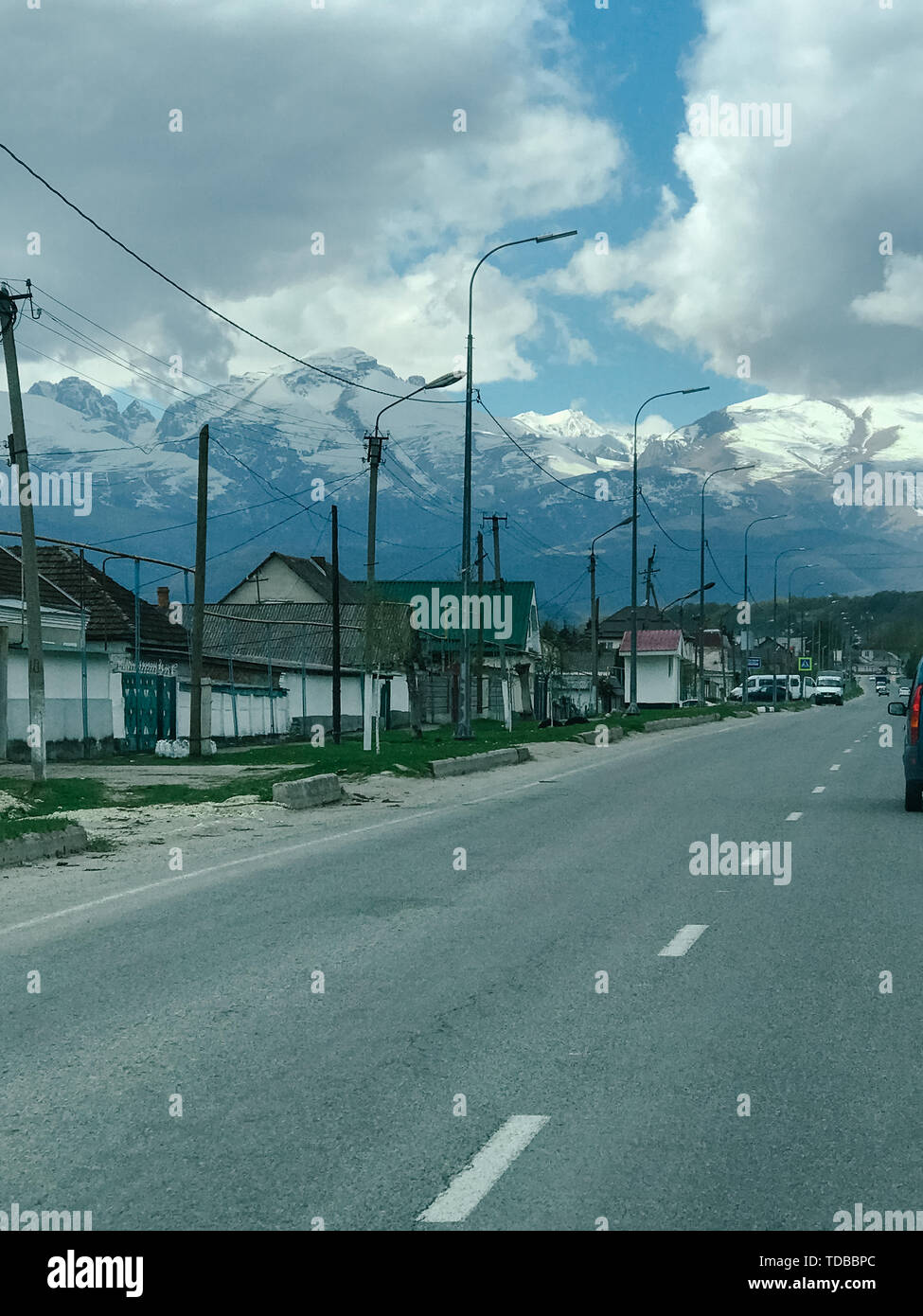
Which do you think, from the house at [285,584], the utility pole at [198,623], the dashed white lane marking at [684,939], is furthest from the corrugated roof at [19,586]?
the house at [285,584]

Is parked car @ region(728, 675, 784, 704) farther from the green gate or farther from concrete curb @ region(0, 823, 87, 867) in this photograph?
concrete curb @ region(0, 823, 87, 867)

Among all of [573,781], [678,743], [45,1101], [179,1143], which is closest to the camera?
[179,1143]

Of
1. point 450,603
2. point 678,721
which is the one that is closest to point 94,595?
point 678,721

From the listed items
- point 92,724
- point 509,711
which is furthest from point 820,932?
point 509,711

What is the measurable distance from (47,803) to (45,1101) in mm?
14653

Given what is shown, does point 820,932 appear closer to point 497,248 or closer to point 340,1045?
point 340,1045

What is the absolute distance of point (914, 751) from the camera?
18984 millimetres

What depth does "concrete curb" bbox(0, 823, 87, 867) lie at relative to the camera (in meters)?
15.2

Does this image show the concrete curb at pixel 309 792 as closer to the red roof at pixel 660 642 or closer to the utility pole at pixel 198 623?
the utility pole at pixel 198 623

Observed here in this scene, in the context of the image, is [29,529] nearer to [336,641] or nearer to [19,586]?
[19,586]

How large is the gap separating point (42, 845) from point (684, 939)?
795cm

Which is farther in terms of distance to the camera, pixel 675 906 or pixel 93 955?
pixel 675 906

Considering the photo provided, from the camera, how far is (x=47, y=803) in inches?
810

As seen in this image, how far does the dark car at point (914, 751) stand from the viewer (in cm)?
1877
